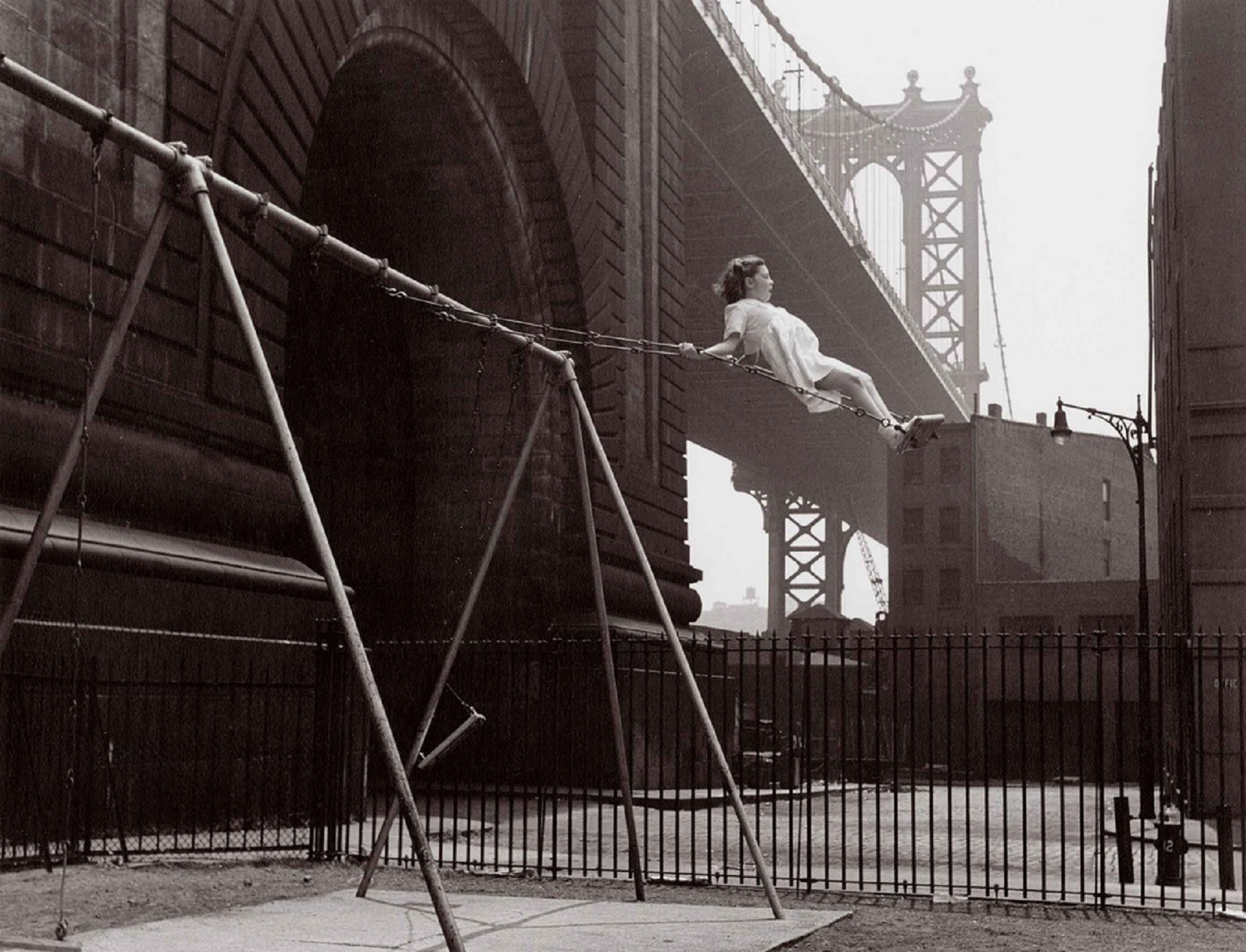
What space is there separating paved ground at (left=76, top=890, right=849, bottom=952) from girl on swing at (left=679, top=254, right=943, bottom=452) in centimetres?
320

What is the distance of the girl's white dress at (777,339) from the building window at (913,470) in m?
51.7

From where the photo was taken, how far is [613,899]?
11430mm

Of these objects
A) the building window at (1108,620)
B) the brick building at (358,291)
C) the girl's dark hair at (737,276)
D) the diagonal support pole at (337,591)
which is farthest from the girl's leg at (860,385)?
the building window at (1108,620)

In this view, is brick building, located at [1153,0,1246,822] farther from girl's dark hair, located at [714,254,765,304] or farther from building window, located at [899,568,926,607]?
building window, located at [899,568,926,607]

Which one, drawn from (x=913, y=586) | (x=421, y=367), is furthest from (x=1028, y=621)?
(x=421, y=367)

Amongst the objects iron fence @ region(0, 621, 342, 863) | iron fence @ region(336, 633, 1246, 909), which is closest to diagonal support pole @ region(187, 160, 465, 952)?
iron fence @ region(0, 621, 342, 863)

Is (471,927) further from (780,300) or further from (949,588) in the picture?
(949,588)

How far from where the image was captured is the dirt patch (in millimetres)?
9727

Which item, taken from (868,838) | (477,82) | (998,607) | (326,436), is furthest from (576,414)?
(998,607)

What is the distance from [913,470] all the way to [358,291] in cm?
4246

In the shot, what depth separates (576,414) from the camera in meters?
10.9

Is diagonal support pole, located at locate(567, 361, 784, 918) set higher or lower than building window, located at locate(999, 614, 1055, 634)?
lower

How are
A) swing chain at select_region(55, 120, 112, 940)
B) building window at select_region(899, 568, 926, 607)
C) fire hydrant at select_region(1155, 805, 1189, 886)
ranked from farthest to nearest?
1. building window at select_region(899, 568, 926, 607)
2. fire hydrant at select_region(1155, 805, 1189, 886)
3. swing chain at select_region(55, 120, 112, 940)

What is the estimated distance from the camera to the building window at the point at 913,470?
63.6 metres
